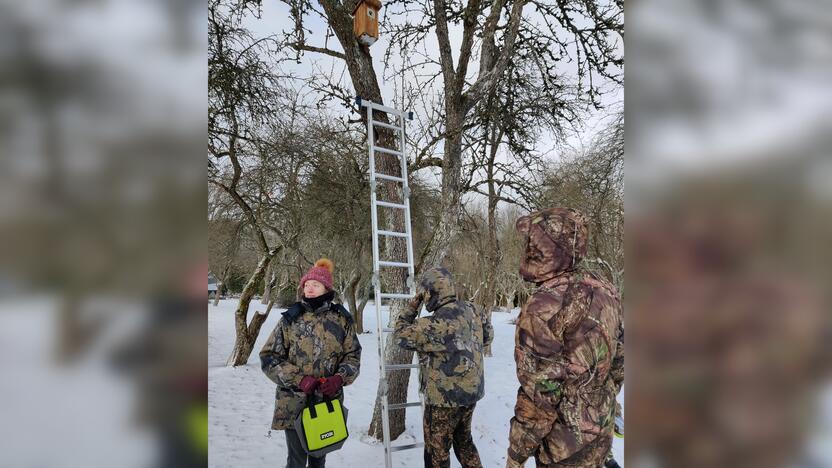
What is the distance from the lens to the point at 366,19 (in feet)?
13.7

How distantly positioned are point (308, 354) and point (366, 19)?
2.91 m

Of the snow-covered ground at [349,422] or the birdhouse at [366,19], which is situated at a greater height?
the birdhouse at [366,19]

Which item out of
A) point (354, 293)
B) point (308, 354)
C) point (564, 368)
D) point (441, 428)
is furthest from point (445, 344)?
point (354, 293)

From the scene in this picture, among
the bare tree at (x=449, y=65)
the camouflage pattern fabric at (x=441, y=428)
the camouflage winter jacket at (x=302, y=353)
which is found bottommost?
the camouflage pattern fabric at (x=441, y=428)

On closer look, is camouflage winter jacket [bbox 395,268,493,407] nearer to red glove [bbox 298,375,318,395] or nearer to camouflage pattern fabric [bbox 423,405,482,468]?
camouflage pattern fabric [bbox 423,405,482,468]

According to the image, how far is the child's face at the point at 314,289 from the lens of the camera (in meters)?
3.10
